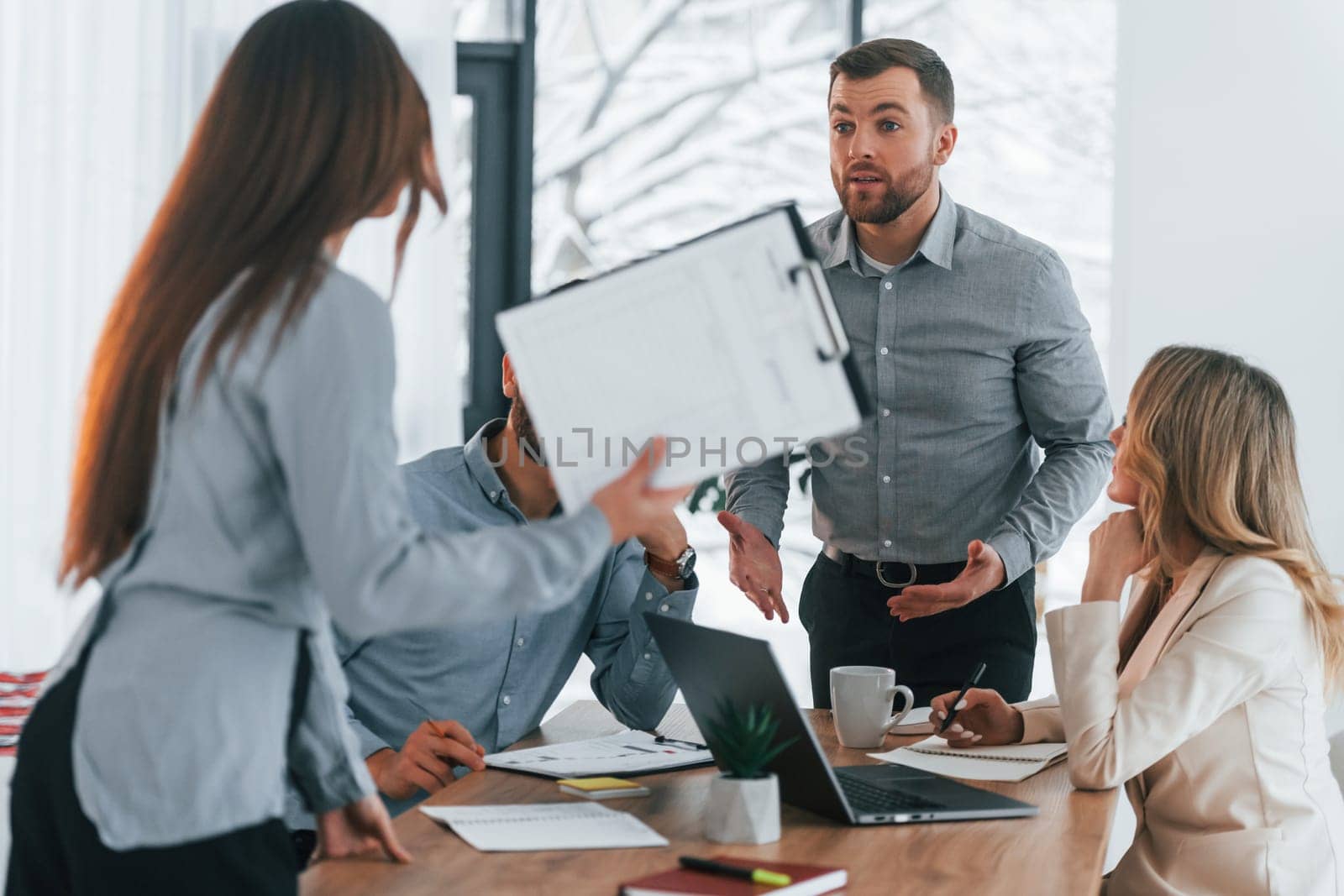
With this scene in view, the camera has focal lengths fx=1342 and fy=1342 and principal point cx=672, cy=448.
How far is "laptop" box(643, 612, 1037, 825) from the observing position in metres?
1.25

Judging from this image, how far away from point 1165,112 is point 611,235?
1.40 metres

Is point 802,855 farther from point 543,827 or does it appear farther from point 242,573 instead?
point 242,573

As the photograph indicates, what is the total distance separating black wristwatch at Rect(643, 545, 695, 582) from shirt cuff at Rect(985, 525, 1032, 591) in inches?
22.4

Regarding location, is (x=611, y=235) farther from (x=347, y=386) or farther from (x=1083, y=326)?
(x=347, y=386)

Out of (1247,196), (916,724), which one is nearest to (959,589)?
(916,724)

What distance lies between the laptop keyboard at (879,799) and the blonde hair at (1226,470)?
0.54 metres

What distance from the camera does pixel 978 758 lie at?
63.0 inches

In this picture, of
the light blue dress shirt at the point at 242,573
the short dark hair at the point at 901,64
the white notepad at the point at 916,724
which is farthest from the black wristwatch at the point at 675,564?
the short dark hair at the point at 901,64

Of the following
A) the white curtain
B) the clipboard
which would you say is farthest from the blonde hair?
the white curtain

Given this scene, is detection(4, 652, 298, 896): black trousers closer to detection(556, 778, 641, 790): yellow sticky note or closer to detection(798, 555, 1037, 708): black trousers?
detection(556, 778, 641, 790): yellow sticky note

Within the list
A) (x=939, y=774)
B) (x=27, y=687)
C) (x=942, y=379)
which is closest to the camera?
(x=939, y=774)

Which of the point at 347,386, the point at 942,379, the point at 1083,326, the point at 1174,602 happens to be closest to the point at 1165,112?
the point at 1083,326

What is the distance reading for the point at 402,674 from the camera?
5.96 feet

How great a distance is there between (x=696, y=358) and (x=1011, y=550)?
1.11 m
